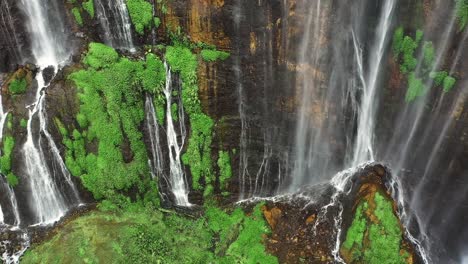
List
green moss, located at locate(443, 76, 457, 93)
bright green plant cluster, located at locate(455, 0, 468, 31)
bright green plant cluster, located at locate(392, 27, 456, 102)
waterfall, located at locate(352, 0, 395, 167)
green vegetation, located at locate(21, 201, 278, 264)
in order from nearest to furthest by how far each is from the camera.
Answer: bright green plant cluster, located at locate(455, 0, 468, 31) < green moss, located at locate(443, 76, 457, 93) < bright green plant cluster, located at locate(392, 27, 456, 102) < waterfall, located at locate(352, 0, 395, 167) < green vegetation, located at locate(21, 201, 278, 264)

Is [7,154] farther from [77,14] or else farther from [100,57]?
[77,14]

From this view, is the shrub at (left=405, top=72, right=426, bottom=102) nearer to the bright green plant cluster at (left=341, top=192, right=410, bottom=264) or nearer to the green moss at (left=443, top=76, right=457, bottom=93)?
the green moss at (left=443, top=76, right=457, bottom=93)

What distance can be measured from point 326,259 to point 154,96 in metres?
9.12

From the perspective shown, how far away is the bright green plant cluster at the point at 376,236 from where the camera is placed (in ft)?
52.0

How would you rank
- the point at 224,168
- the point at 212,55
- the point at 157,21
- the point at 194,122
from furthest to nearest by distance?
the point at 224,168
the point at 194,122
the point at 157,21
the point at 212,55

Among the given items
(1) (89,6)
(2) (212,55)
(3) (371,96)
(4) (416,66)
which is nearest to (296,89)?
(3) (371,96)

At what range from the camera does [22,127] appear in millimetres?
17141

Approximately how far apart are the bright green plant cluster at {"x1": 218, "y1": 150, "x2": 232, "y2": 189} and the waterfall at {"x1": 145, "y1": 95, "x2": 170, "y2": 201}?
2.24m

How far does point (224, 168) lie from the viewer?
60.6ft

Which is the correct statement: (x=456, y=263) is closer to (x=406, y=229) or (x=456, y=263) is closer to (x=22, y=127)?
(x=406, y=229)

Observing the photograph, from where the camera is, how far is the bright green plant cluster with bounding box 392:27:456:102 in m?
15.3

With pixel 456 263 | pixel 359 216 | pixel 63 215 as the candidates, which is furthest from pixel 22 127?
pixel 456 263

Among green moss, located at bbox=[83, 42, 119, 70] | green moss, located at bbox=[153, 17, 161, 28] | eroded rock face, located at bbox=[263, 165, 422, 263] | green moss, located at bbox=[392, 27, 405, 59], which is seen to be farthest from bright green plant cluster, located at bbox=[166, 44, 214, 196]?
green moss, located at bbox=[392, 27, 405, 59]

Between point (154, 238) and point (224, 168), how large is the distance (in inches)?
157
